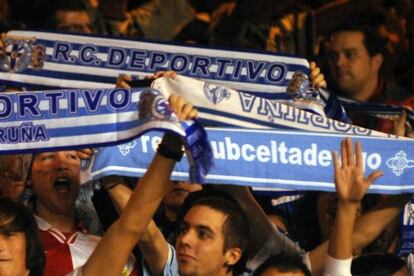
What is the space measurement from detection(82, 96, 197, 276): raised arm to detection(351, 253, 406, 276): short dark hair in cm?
169

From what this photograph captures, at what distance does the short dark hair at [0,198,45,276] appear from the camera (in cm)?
550

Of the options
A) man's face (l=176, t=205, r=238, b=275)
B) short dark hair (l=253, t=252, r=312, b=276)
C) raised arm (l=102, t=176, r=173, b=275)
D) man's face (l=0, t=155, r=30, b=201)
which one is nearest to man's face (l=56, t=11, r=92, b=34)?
man's face (l=0, t=155, r=30, b=201)

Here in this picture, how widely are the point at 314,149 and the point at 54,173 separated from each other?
44.7 inches

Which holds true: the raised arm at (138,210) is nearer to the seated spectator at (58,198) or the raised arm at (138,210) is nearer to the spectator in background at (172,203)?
the seated spectator at (58,198)

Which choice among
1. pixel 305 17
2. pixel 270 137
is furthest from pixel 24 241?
pixel 305 17

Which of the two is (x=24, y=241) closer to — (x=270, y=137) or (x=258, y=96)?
(x=270, y=137)

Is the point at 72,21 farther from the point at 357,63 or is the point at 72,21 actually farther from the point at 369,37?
the point at 369,37

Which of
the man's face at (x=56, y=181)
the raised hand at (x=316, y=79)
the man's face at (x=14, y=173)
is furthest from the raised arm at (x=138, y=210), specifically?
the raised hand at (x=316, y=79)

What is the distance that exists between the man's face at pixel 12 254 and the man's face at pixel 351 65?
3119mm

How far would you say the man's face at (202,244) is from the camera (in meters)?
6.11

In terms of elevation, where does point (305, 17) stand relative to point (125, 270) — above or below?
above

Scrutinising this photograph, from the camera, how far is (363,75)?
8250 mm

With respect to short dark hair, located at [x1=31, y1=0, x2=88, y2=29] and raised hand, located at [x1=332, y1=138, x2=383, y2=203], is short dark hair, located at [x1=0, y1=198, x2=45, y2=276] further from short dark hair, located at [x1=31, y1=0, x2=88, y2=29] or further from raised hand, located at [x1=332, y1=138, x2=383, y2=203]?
short dark hair, located at [x1=31, y1=0, x2=88, y2=29]

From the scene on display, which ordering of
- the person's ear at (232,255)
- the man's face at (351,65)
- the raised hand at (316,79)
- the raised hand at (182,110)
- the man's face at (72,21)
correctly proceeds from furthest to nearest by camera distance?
the man's face at (351,65) < the man's face at (72,21) < the raised hand at (316,79) < the person's ear at (232,255) < the raised hand at (182,110)
